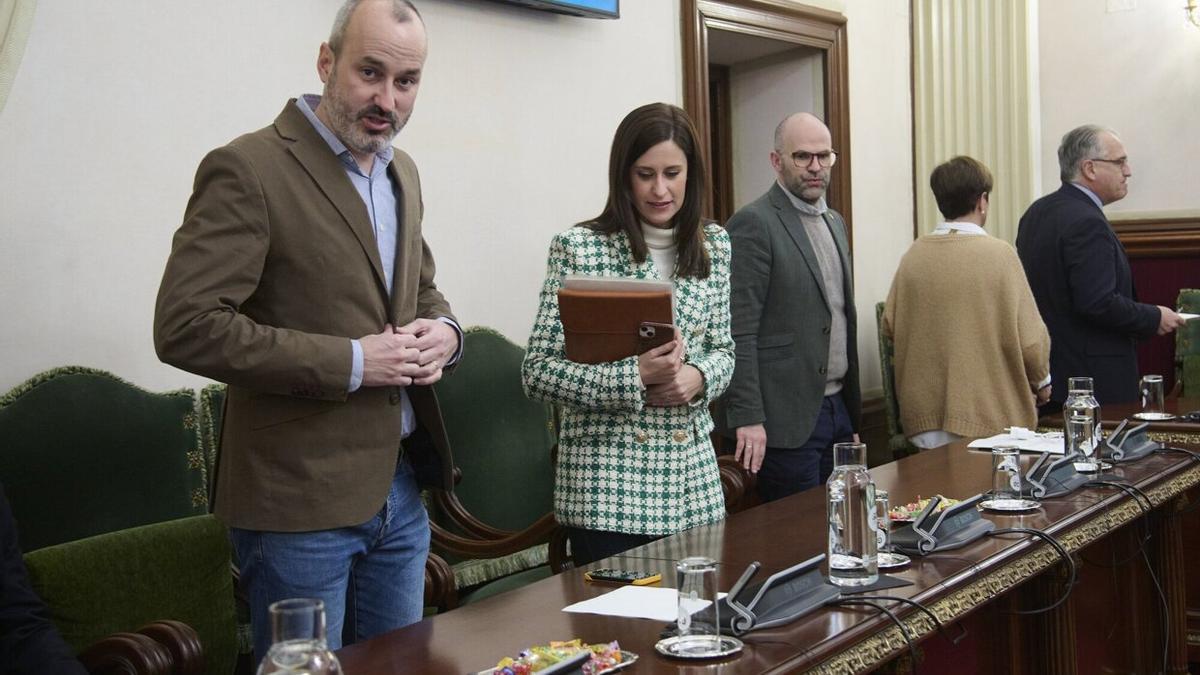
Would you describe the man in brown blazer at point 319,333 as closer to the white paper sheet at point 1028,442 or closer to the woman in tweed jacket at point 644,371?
the woman in tweed jacket at point 644,371

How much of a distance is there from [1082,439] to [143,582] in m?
2.04

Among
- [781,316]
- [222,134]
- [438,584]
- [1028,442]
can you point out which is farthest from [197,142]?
[1028,442]

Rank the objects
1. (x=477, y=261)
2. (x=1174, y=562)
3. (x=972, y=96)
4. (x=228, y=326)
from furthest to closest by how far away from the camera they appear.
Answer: (x=972, y=96) → (x=477, y=261) → (x=1174, y=562) → (x=228, y=326)

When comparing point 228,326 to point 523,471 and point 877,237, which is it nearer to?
point 523,471

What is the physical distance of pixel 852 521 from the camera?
6.34 feet

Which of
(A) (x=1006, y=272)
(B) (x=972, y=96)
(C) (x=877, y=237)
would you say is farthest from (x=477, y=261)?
(B) (x=972, y=96)

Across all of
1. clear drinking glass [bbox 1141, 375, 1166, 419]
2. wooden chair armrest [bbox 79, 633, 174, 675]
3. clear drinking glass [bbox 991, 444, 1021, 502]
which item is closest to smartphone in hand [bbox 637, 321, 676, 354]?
clear drinking glass [bbox 991, 444, 1021, 502]

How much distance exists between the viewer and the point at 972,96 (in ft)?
20.4

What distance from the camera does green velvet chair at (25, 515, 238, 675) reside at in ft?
7.54

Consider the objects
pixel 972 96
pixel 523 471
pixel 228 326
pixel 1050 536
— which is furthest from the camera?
pixel 972 96

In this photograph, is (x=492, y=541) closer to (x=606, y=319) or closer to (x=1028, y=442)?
(x=606, y=319)

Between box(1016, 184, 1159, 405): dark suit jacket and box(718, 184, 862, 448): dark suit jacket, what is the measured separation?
1.36 meters

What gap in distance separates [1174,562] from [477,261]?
2090mm

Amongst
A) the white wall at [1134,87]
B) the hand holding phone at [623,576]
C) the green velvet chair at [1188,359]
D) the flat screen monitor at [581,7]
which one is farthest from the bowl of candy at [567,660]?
the white wall at [1134,87]
